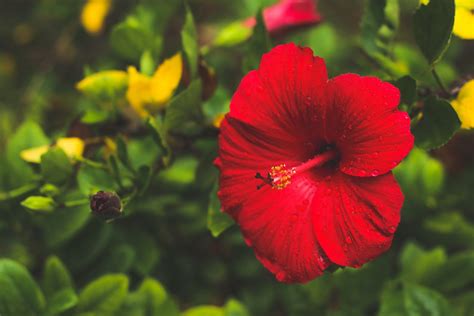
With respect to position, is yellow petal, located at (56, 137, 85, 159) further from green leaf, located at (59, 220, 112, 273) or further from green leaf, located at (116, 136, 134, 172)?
green leaf, located at (59, 220, 112, 273)

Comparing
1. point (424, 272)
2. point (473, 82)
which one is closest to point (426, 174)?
point (424, 272)

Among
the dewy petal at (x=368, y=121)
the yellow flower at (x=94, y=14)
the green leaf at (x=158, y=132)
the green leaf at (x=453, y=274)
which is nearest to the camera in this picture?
the dewy petal at (x=368, y=121)

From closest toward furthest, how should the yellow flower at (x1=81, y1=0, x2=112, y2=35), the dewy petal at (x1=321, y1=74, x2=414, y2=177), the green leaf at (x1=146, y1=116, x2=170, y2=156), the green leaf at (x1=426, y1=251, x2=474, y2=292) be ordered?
1. the dewy petal at (x1=321, y1=74, x2=414, y2=177)
2. the green leaf at (x1=146, y1=116, x2=170, y2=156)
3. the green leaf at (x1=426, y1=251, x2=474, y2=292)
4. the yellow flower at (x1=81, y1=0, x2=112, y2=35)

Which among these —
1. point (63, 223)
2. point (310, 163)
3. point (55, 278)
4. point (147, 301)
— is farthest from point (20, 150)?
point (310, 163)

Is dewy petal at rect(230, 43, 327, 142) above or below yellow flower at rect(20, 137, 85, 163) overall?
above

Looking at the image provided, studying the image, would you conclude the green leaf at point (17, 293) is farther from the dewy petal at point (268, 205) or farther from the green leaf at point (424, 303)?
the green leaf at point (424, 303)

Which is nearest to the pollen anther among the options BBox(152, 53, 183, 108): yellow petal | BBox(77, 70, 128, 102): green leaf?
BBox(152, 53, 183, 108): yellow petal

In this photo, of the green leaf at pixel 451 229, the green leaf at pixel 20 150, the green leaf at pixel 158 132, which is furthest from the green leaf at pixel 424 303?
the green leaf at pixel 20 150
